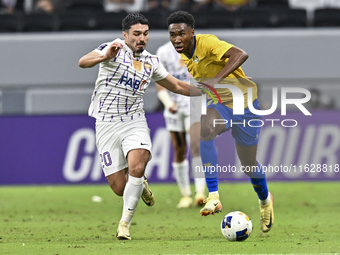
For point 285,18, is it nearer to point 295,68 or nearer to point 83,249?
point 295,68

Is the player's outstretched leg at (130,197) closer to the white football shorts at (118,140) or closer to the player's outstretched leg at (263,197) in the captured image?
the white football shorts at (118,140)

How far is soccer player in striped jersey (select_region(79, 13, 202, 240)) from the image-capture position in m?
5.65

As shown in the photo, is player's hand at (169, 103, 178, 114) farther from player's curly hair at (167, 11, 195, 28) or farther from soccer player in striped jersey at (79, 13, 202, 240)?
player's curly hair at (167, 11, 195, 28)

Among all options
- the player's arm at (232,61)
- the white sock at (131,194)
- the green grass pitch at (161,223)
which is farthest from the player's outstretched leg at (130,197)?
the player's arm at (232,61)

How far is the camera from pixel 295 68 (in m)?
13.5

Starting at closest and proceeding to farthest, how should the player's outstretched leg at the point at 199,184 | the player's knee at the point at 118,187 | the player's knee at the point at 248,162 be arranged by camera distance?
1. the player's knee at the point at 248,162
2. the player's knee at the point at 118,187
3. the player's outstretched leg at the point at 199,184

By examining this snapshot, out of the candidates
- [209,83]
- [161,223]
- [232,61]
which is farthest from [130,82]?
[161,223]

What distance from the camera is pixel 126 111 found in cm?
593

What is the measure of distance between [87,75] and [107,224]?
22.5 feet

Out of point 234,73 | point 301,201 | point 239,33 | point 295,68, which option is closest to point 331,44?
point 295,68

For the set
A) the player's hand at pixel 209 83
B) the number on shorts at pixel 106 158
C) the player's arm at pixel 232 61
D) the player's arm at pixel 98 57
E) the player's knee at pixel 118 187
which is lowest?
the player's knee at pixel 118 187

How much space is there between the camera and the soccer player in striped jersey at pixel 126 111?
5.65 m

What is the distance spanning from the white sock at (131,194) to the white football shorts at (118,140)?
0.31 metres

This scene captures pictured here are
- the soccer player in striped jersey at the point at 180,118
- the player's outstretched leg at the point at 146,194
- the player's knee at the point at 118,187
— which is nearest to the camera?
the player's knee at the point at 118,187
